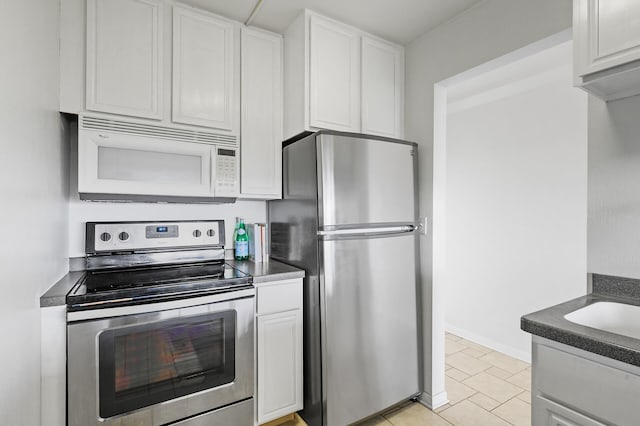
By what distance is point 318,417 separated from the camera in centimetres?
181

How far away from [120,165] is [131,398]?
1185 mm

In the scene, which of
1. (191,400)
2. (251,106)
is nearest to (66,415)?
(191,400)

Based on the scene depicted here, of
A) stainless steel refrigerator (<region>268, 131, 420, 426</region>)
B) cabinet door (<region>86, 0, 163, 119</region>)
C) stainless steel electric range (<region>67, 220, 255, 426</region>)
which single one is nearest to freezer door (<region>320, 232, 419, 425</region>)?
stainless steel refrigerator (<region>268, 131, 420, 426</region>)

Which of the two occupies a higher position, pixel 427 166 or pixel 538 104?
pixel 538 104

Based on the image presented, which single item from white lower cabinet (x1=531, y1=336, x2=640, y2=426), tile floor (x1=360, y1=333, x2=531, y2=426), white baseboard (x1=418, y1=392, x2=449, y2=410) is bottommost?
tile floor (x1=360, y1=333, x2=531, y2=426)

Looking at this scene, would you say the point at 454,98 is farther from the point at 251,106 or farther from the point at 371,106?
the point at 251,106

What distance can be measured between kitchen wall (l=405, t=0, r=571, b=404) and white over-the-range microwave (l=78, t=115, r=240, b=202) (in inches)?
51.8

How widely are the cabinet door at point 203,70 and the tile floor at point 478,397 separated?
7.18 feet

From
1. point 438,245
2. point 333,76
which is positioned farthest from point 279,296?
point 333,76

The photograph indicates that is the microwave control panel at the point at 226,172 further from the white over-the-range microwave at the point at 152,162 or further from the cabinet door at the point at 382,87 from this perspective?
the cabinet door at the point at 382,87

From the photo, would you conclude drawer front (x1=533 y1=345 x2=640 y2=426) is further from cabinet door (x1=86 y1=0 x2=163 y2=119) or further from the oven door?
cabinet door (x1=86 y1=0 x2=163 y2=119)

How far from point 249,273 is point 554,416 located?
1448 mm

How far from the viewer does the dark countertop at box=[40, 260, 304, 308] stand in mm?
1312

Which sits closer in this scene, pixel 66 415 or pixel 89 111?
pixel 66 415
